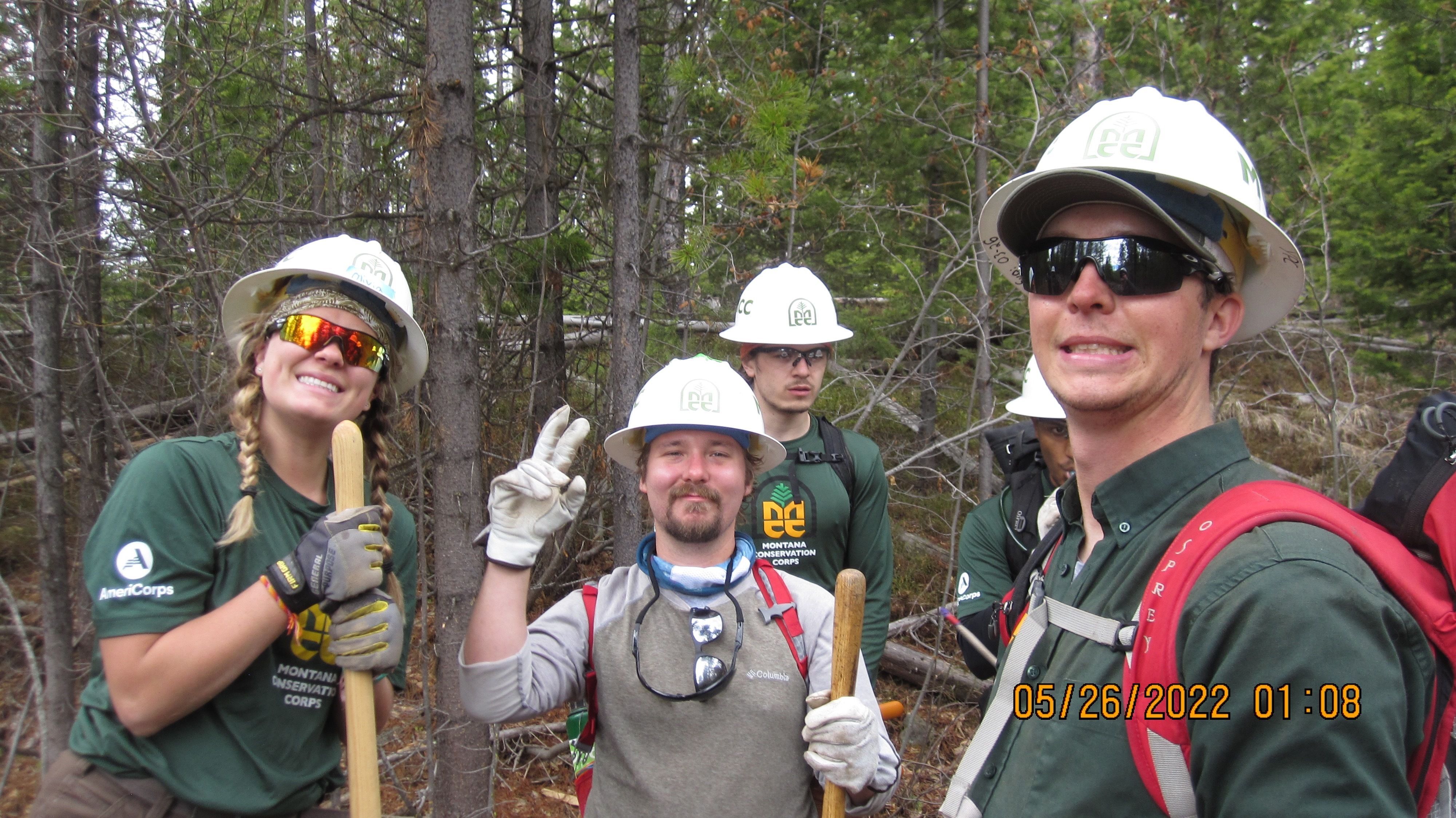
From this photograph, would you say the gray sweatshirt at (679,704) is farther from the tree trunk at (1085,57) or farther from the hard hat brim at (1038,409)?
the tree trunk at (1085,57)

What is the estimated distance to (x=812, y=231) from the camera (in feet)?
26.7

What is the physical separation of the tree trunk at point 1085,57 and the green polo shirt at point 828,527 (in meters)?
4.04

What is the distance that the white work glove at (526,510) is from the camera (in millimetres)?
2189

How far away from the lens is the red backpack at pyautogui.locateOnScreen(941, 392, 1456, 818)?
3.69 ft

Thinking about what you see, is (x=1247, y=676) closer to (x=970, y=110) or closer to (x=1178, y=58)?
(x=970, y=110)

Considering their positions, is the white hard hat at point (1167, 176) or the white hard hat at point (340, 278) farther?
the white hard hat at point (340, 278)

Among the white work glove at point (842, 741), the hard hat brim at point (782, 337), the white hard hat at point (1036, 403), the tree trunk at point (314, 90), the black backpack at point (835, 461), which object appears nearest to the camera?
the white work glove at point (842, 741)

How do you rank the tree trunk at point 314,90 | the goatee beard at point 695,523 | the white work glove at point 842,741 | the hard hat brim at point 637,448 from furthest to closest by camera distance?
the tree trunk at point 314,90 → the hard hat brim at point 637,448 → the goatee beard at point 695,523 → the white work glove at point 842,741

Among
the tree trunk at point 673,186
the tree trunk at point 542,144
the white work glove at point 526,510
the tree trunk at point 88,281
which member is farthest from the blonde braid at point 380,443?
the tree trunk at point 88,281

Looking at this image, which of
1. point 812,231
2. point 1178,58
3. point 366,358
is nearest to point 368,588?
point 366,358

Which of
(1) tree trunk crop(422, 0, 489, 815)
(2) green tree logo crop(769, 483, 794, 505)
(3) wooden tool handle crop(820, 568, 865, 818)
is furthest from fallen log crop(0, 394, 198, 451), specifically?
(3) wooden tool handle crop(820, 568, 865, 818)

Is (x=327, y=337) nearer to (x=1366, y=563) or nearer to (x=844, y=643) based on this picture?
(x=844, y=643)

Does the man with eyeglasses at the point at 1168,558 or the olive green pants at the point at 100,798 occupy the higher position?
the man with eyeglasses at the point at 1168,558
